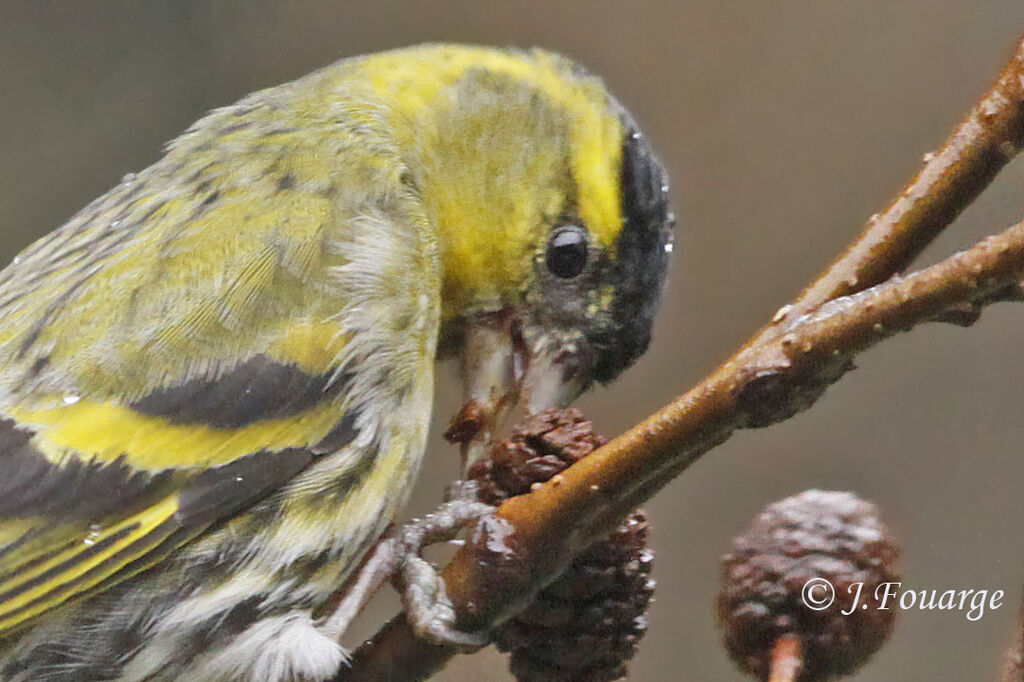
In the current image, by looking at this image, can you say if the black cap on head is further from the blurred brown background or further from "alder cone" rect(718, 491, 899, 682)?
"alder cone" rect(718, 491, 899, 682)

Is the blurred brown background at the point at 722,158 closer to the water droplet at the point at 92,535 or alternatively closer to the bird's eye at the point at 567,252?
the bird's eye at the point at 567,252

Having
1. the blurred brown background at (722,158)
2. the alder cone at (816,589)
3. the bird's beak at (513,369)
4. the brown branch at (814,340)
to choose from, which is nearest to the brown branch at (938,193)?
the brown branch at (814,340)

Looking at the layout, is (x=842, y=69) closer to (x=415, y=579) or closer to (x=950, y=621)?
(x=950, y=621)

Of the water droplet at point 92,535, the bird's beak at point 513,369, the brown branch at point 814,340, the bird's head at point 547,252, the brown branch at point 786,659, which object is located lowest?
the brown branch at point 786,659

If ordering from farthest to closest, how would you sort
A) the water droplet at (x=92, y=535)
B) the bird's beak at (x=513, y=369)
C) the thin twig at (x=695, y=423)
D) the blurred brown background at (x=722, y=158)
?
the blurred brown background at (x=722, y=158) → the bird's beak at (x=513, y=369) → the water droplet at (x=92, y=535) → the thin twig at (x=695, y=423)

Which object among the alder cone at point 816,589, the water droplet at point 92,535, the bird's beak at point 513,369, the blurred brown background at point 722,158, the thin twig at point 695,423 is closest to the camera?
the thin twig at point 695,423

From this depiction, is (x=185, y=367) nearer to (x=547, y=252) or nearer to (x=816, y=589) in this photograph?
(x=547, y=252)

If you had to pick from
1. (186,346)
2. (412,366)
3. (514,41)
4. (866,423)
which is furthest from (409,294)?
(866,423)
